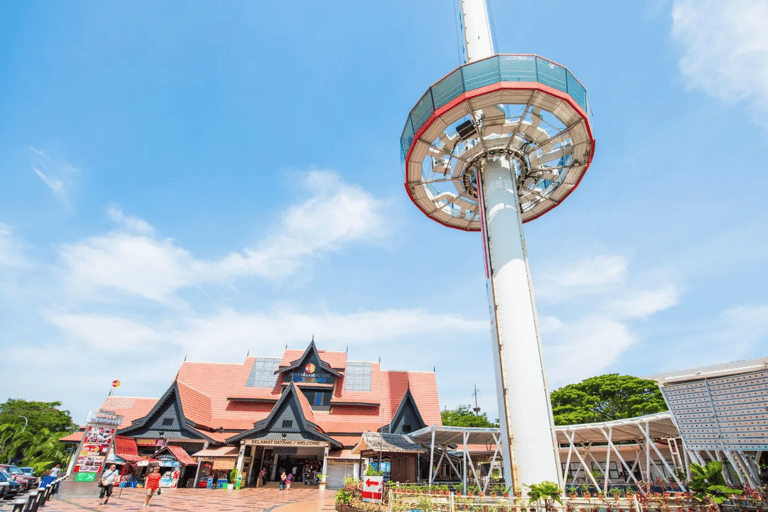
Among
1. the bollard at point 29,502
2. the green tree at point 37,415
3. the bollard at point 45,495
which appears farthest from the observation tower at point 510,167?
the green tree at point 37,415

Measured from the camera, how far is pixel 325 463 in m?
26.1

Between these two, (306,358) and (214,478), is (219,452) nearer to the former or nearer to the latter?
(214,478)

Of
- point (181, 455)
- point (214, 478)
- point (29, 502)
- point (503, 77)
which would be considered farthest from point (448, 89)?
point (214, 478)

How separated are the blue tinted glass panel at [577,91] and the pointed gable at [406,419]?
2137 cm

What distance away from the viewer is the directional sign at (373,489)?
13.3 meters

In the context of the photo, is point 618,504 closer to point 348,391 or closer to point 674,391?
point 674,391

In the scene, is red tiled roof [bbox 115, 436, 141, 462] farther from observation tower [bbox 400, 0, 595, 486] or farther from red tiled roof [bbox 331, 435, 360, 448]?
observation tower [bbox 400, 0, 595, 486]

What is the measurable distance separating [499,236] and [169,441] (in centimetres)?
2623

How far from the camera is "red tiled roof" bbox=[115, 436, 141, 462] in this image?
25562 millimetres

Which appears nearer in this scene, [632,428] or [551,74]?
[551,74]

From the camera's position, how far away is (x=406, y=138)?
19.9 meters

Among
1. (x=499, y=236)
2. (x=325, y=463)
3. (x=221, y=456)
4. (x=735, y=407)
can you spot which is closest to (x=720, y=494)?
(x=735, y=407)

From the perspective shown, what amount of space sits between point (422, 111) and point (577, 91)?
669 cm

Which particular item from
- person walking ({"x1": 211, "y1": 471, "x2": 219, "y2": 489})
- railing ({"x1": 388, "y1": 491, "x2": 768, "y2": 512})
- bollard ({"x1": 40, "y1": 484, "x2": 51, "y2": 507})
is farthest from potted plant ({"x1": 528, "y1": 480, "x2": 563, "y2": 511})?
person walking ({"x1": 211, "y1": 471, "x2": 219, "y2": 489})
